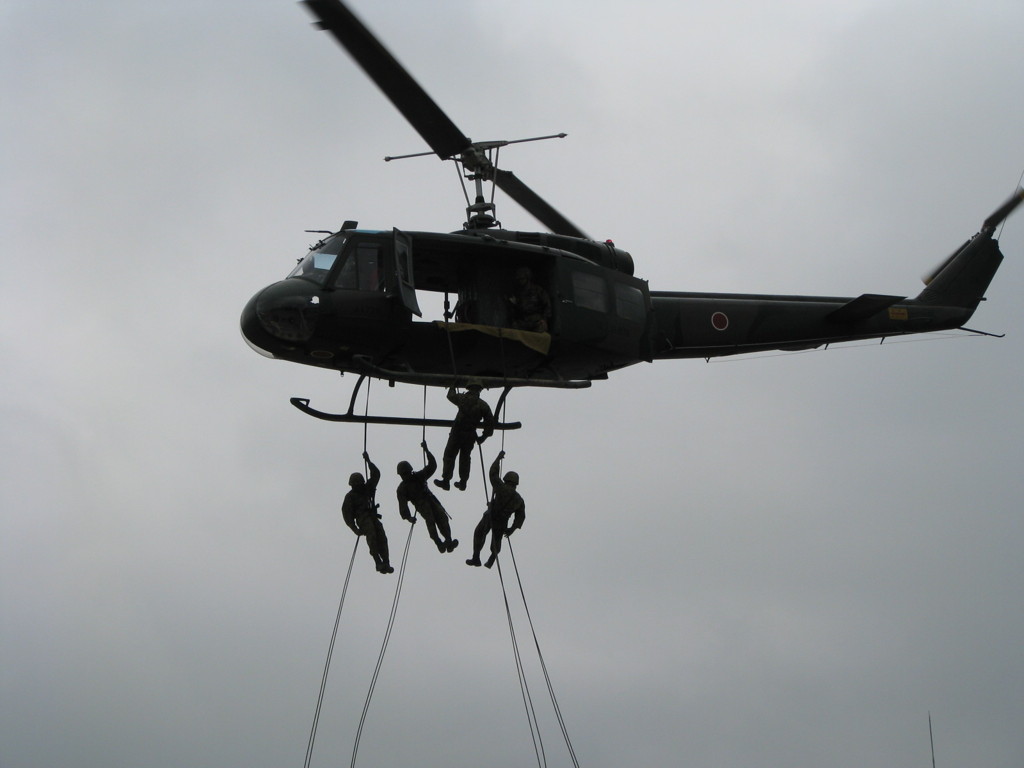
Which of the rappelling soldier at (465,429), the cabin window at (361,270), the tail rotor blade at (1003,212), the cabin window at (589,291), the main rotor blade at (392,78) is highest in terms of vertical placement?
the tail rotor blade at (1003,212)

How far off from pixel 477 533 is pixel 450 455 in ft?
3.79

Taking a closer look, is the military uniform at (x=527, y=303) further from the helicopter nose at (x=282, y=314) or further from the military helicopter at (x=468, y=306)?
the helicopter nose at (x=282, y=314)

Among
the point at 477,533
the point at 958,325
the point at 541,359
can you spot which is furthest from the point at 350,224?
the point at 958,325

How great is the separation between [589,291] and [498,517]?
3484 millimetres

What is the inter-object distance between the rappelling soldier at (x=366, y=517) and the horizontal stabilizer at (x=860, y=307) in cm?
841

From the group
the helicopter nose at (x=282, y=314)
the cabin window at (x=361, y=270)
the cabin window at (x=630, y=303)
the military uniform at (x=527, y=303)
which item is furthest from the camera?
the cabin window at (x=630, y=303)

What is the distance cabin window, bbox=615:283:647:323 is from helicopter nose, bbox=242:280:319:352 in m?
4.58

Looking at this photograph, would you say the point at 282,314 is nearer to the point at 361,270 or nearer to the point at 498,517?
the point at 361,270

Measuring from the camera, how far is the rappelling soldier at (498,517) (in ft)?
63.3

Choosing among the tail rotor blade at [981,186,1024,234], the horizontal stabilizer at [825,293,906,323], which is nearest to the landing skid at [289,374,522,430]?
the horizontal stabilizer at [825,293,906,323]

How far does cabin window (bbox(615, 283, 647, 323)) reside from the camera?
20281 mm

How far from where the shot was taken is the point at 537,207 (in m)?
22.7

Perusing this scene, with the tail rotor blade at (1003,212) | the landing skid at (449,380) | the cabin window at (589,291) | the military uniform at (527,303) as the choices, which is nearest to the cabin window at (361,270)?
the landing skid at (449,380)

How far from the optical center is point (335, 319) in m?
18.4
